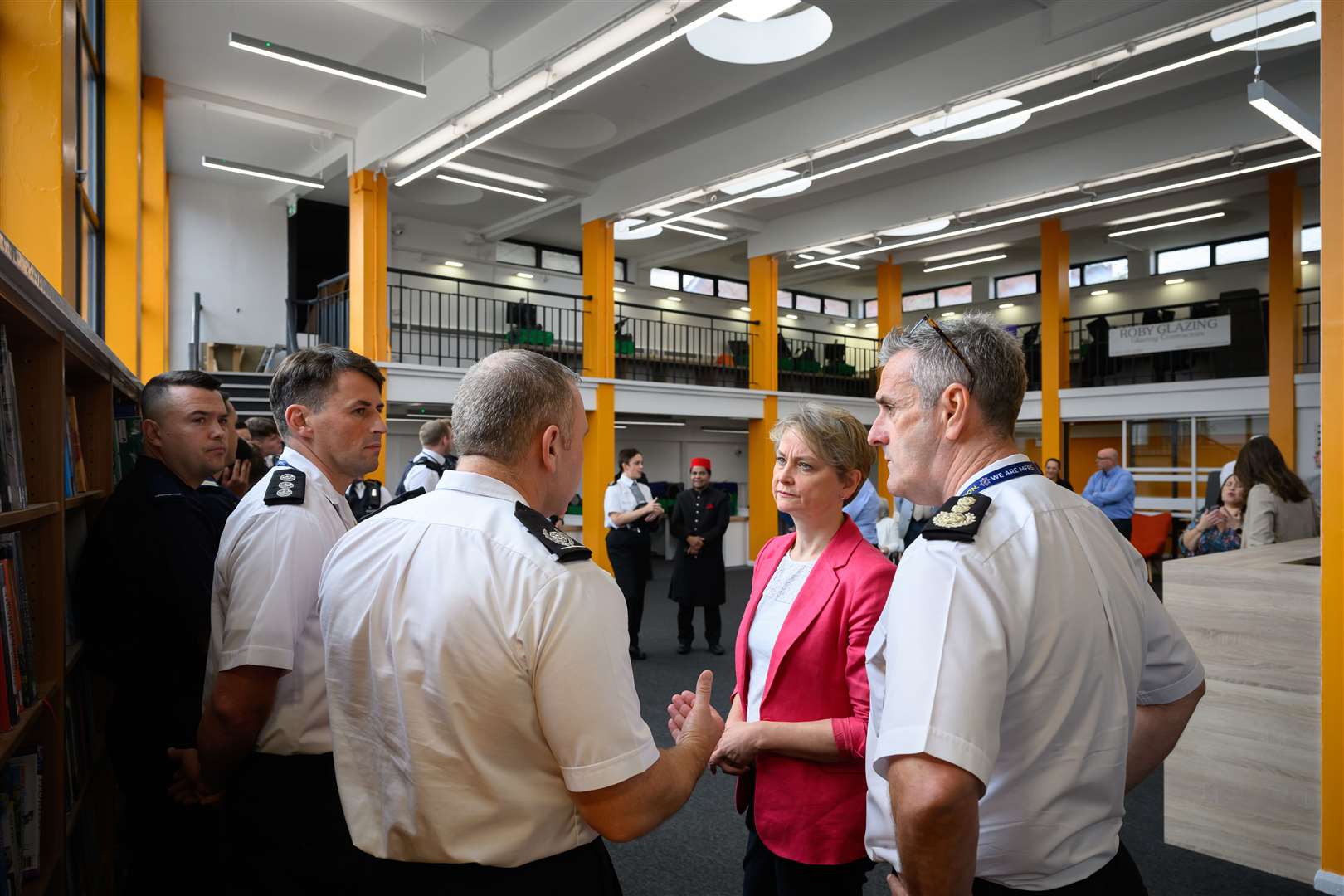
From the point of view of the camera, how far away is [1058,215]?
41.9 feet

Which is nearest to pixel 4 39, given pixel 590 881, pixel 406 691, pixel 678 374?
pixel 406 691

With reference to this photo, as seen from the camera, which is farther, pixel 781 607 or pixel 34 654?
Result: pixel 781 607

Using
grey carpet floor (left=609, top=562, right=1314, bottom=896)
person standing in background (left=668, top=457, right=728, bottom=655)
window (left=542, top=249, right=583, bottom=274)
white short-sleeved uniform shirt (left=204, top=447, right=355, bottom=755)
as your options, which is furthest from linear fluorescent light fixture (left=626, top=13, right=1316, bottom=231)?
white short-sleeved uniform shirt (left=204, top=447, right=355, bottom=755)

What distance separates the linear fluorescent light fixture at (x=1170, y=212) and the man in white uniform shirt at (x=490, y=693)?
14.2 m

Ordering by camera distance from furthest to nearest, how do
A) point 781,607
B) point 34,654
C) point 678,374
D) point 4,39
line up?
point 678,374 → point 4,39 → point 781,607 → point 34,654

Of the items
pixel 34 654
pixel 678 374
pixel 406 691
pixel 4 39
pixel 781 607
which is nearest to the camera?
pixel 406 691

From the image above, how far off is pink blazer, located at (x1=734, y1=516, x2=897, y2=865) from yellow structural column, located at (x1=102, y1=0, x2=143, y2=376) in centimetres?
627

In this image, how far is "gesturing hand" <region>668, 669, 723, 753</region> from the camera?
143 centimetres

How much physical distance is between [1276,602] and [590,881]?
3189 mm

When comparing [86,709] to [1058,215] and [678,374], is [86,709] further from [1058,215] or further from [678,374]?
[678,374]

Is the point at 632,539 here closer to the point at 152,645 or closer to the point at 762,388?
the point at 152,645

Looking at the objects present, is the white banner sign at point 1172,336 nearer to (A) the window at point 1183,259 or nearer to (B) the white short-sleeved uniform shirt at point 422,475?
(A) the window at point 1183,259

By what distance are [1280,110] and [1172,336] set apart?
351 inches

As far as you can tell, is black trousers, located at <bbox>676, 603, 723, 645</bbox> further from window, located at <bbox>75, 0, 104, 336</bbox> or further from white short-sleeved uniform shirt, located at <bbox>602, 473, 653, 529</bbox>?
window, located at <bbox>75, 0, 104, 336</bbox>
